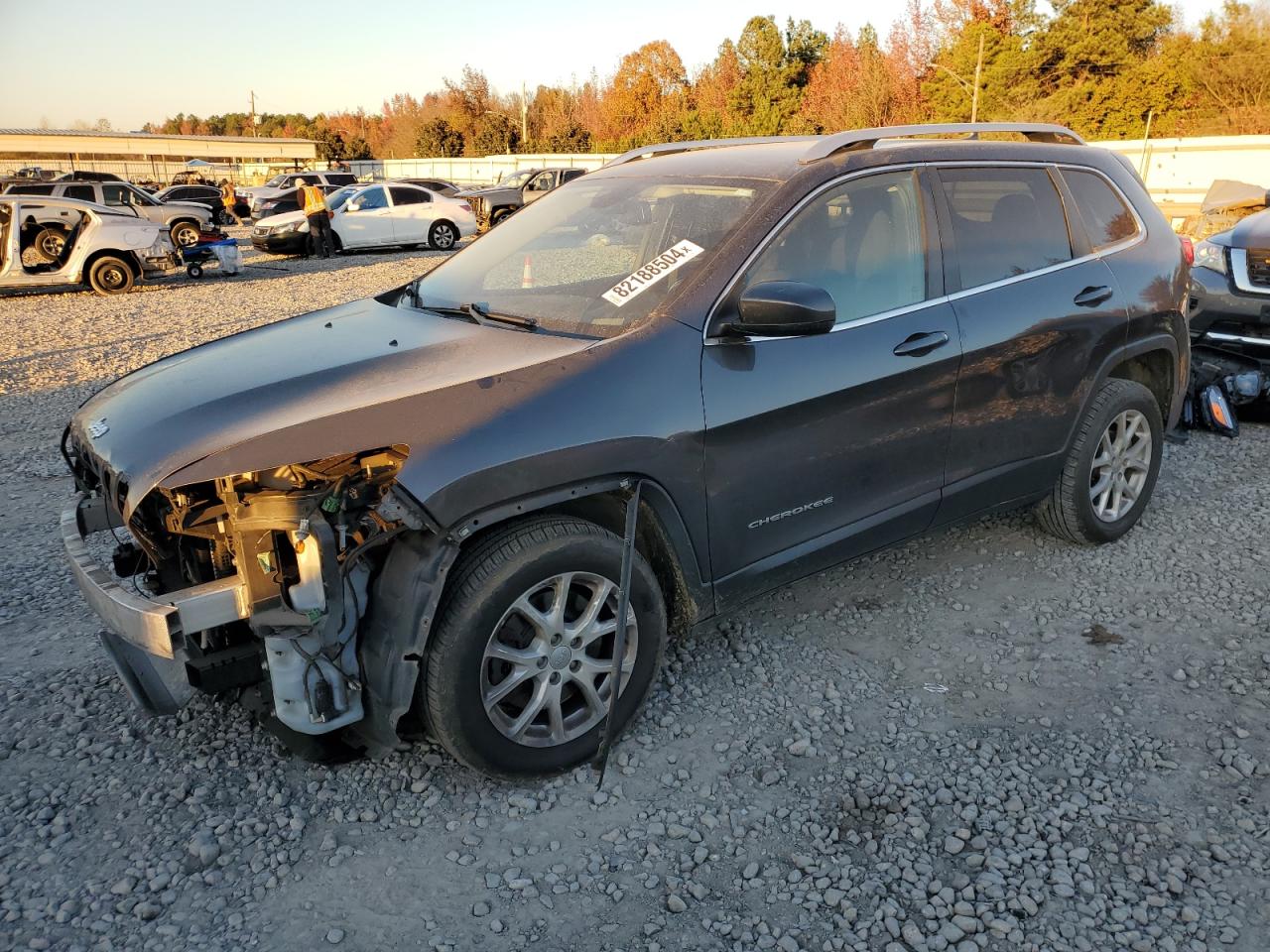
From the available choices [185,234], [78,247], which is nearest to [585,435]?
[78,247]

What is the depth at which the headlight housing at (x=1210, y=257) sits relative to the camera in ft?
24.1

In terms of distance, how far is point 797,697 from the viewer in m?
3.55

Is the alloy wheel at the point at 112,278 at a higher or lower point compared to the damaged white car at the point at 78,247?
lower

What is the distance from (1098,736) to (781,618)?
1.33m

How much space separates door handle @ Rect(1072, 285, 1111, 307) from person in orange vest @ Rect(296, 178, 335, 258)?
60.0 ft

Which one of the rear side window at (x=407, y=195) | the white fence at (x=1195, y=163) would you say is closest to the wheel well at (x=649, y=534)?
the rear side window at (x=407, y=195)

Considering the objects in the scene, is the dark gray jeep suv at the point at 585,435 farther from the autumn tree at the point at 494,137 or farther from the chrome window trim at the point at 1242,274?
the autumn tree at the point at 494,137

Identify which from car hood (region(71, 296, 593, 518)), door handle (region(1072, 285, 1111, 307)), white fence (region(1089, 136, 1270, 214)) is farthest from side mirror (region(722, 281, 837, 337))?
white fence (region(1089, 136, 1270, 214))

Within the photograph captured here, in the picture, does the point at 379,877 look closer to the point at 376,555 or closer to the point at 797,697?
the point at 376,555

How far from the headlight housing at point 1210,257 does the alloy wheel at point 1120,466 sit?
3.45m

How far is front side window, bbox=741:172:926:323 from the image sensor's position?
3363mm

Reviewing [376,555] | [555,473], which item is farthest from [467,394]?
[376,555]

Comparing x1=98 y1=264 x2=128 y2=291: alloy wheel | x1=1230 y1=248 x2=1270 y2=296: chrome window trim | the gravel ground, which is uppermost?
x1=98 y1=264 x2=128 y2=291: alloy wheel

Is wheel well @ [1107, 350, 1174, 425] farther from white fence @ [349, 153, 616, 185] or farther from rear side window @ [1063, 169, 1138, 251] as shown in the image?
white fence @ [349, 153, 616, 185]
